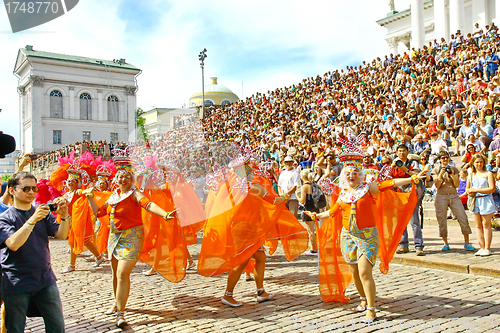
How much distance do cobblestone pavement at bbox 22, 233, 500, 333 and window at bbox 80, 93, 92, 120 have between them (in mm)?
48844

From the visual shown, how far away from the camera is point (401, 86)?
17984mm

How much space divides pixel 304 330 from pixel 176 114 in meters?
3.48

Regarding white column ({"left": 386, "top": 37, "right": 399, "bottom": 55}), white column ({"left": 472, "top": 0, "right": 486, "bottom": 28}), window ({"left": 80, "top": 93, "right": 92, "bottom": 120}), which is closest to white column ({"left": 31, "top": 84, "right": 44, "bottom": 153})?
window ({"left": 80, "top": 93, "right": 92, "bottom": 120})

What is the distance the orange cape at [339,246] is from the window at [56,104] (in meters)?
51.2

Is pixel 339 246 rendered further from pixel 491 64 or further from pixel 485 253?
pixel 491 64

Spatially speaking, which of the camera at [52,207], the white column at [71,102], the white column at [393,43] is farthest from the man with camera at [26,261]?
the white column at [71,102]

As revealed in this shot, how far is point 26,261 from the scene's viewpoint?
3.39 metres

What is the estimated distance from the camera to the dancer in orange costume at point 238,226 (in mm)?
5184

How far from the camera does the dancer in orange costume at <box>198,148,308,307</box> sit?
5184 millimetres

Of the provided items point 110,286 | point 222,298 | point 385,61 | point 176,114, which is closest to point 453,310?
point 222,298

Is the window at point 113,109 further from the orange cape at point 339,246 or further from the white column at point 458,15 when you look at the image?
the orange cape at point 339,246

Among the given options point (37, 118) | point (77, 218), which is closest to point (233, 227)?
point (77, 218)

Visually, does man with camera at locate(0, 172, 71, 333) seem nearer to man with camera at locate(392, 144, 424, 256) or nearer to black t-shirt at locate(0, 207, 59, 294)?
black t-shirt at locate(0, 207, 59, 294)

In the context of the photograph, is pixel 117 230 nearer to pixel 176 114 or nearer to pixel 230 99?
pixel 176 114
